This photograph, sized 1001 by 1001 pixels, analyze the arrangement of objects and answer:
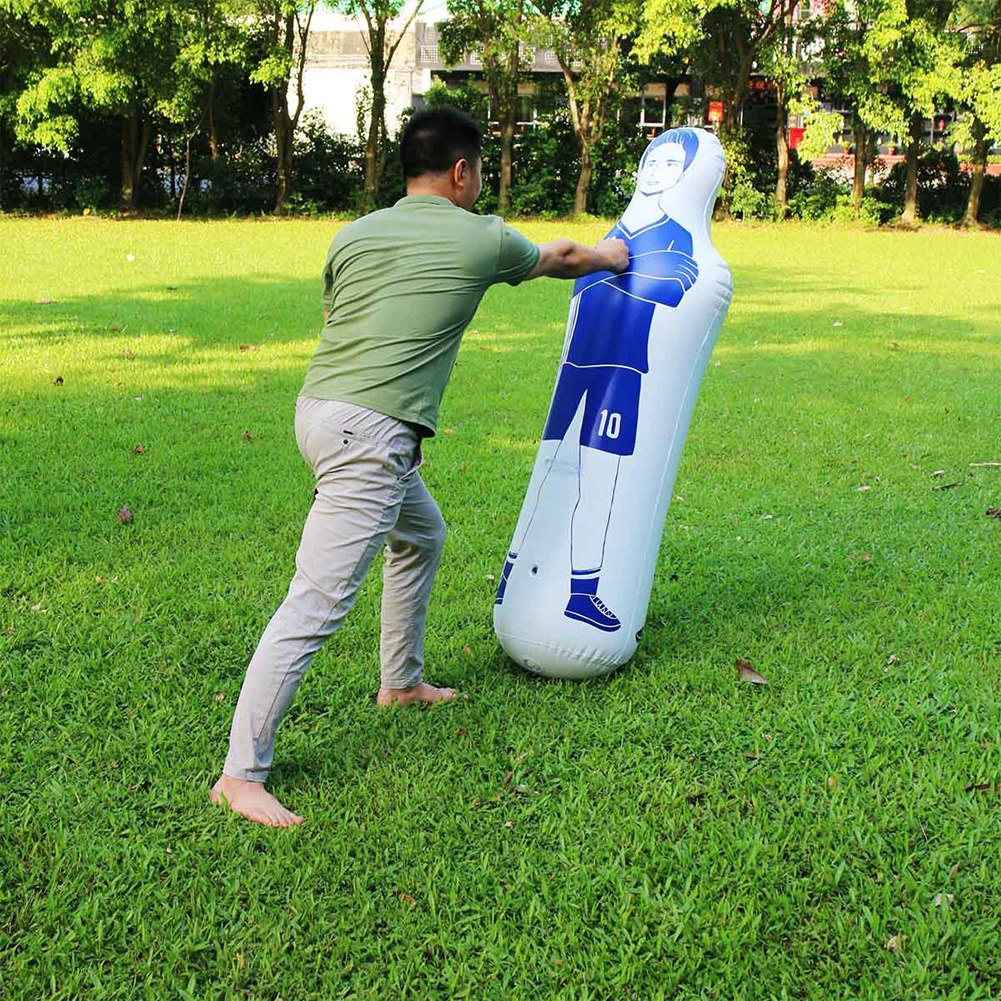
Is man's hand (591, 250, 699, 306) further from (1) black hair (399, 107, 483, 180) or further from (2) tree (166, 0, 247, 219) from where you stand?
(2) tree (166, 0, 247, 219)

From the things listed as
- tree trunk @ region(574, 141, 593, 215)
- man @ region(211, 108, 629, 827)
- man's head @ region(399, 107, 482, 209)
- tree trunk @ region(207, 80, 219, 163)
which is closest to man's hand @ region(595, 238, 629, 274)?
man @ region(211, 108, 629, 827)

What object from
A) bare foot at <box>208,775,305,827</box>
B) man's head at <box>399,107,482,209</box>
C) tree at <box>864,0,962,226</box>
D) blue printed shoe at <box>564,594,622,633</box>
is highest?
tree at <box>864,0,962,226</box>

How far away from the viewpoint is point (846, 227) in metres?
26.7

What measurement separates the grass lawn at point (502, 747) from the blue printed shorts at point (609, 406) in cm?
85

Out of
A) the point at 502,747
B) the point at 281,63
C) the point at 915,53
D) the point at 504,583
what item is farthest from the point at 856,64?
the point at 502,747

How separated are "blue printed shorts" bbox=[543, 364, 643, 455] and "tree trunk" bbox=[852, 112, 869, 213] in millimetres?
25745

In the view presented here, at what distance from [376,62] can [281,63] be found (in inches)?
103

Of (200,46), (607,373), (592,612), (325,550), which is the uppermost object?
(200,46)

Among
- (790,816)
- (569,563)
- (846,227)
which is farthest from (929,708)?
(846,227)

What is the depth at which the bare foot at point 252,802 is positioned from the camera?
302 cm

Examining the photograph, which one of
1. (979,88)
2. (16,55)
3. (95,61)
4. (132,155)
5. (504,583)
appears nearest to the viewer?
(504,583)

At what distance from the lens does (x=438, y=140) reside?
3082mm

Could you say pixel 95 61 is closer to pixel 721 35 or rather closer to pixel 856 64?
pixel 721 35

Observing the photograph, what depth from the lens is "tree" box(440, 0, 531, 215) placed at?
2525 centimetres
